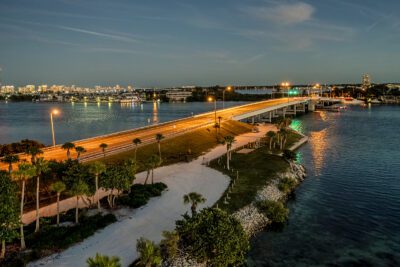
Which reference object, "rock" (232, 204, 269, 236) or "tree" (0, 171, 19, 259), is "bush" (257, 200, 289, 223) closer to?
"rock" (232, 204, 269, 236)

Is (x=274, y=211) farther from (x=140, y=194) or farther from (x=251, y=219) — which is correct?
(x=140, y=194)

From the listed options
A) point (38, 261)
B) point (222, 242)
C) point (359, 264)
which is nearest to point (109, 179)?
point (38, 261)

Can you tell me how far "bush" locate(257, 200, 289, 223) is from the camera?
41281 millimetres

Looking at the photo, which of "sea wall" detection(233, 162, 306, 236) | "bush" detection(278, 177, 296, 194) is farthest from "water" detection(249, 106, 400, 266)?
"bush" detection(278, 177, 296, 194)

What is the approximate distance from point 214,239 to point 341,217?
22450mm

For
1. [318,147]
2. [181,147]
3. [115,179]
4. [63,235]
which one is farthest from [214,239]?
[318,147]

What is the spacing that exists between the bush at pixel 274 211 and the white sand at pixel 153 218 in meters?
6.06

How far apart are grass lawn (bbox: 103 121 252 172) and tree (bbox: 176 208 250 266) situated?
88.1 feet

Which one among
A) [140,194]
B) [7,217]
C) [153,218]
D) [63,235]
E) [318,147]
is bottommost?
[318,147]

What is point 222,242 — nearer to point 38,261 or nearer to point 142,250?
point 142,250

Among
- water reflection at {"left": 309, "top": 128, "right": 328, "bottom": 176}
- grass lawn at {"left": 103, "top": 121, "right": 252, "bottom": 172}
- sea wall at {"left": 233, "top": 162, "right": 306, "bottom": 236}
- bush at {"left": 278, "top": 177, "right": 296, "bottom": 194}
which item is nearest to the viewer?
sea wall at {"left": 233, "top": 162, "right": 306, "bottom": 236}

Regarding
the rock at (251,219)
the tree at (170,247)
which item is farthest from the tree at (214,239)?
the rock at (251,219)

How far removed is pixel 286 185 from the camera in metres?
51.6

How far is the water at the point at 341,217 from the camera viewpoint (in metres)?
34.1
